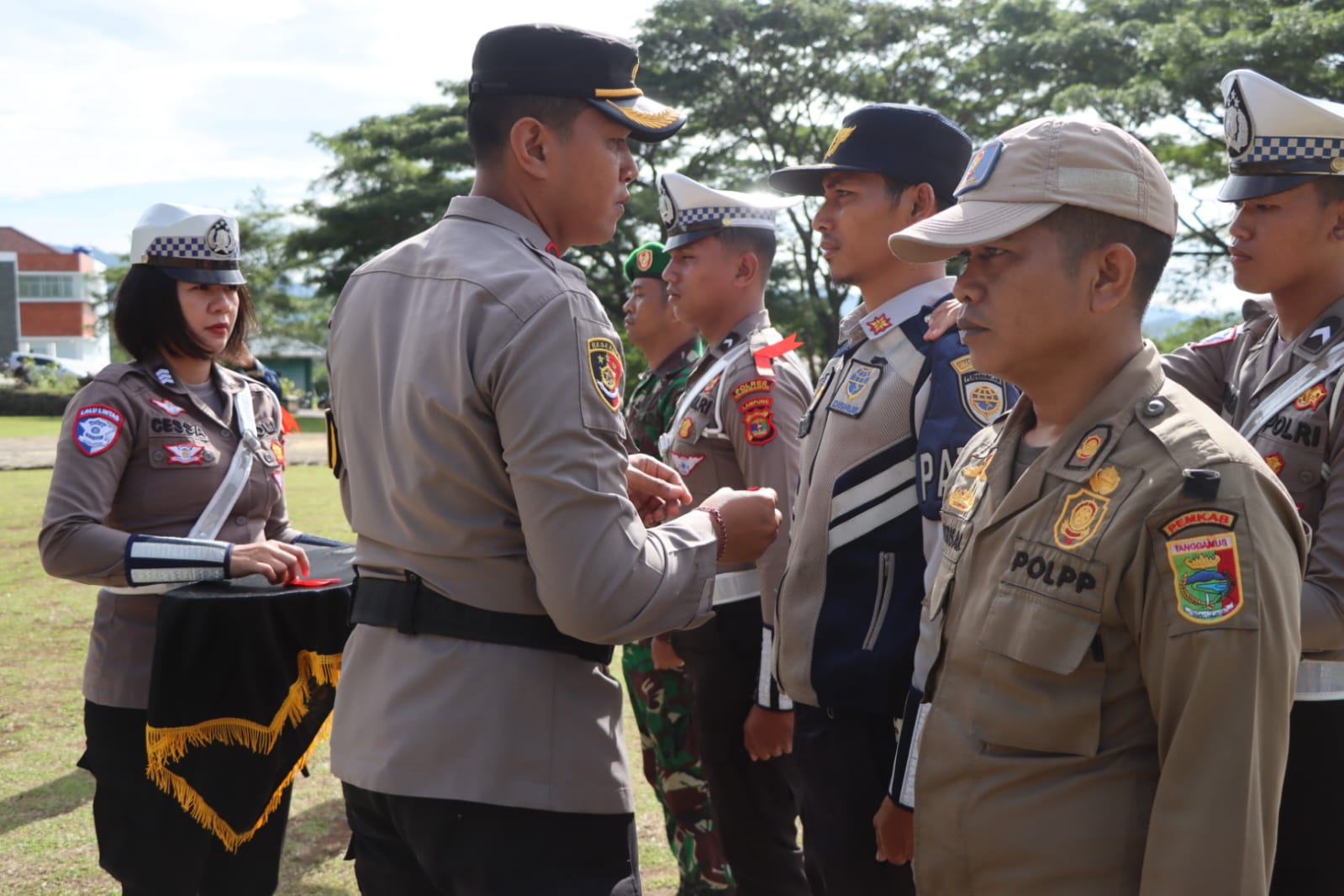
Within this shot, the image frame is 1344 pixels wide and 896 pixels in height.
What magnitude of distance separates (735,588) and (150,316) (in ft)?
6.65

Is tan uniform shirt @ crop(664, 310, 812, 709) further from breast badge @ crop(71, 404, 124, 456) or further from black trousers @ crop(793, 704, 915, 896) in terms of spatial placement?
breast badge @ crop(71, 404, 124, 456)

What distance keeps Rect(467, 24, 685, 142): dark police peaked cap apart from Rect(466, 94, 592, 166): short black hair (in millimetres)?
14

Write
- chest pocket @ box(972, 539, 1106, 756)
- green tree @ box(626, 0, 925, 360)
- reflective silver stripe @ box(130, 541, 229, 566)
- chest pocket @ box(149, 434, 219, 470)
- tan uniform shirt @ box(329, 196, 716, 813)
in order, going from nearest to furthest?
chest pocket @ box(972, 539, 1106, 756) → tan uniform shirt @ box(329, 196, 716, 813) → reflective silver stripe @ box(130, 541, 229, 566) → chest pocket @ box(149, 434, 219, 470) → green tree @ box(626, 0, 925, 360)

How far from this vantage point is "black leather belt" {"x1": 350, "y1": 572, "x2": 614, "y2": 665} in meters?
1.95

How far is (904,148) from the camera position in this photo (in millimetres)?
2844

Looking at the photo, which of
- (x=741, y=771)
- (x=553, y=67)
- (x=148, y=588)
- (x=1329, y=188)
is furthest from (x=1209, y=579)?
(x=148, y=588)

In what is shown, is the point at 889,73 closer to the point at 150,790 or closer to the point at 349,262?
the point at 349,262

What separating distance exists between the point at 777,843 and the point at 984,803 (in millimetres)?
2086

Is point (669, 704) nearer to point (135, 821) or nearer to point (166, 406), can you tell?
point (135, 821)

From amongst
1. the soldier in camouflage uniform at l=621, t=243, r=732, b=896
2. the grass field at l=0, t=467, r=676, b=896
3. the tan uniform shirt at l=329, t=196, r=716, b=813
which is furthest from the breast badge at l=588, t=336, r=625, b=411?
the soldier in camouflage uniform at l=621, t=243, r=732, b=896

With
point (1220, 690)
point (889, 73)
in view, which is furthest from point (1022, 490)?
point (889, 73)

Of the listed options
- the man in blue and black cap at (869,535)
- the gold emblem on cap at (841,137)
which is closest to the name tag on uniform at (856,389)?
the man in blue and black cap at (869,535)

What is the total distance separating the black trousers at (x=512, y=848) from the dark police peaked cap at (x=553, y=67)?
1.26 meters

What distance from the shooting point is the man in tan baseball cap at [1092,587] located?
1553 mm
